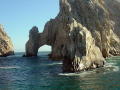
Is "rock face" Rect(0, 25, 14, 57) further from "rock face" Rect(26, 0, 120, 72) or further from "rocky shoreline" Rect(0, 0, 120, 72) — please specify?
"rock face" Rect(26, 0, 120, 72)

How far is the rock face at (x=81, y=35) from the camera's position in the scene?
7444 cm

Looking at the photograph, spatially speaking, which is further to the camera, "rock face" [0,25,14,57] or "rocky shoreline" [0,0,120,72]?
"rock face" [0,25,14,57]

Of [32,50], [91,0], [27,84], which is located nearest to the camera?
[27,84]

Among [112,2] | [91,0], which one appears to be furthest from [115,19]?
[91,0]

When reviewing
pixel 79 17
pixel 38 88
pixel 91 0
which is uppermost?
pixel 91 0

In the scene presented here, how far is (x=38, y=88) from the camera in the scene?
174ft

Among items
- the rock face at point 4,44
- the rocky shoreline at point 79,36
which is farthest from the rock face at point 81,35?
the rock face at point 4,44

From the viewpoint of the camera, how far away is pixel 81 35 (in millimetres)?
74938

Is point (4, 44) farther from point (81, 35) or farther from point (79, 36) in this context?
point (81, 35)

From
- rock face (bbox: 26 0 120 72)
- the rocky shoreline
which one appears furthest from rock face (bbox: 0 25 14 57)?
rock face (bbox: 26 0 120 72)

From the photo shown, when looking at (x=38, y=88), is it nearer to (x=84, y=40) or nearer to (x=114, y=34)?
(x=84, y=40)

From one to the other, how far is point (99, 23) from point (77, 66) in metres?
64.6

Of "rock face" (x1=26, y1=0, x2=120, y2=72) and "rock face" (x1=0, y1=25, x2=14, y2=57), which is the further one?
"rock face" (x1=0, y1=25, x2=14, y2=57)

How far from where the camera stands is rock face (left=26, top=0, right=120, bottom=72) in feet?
244
